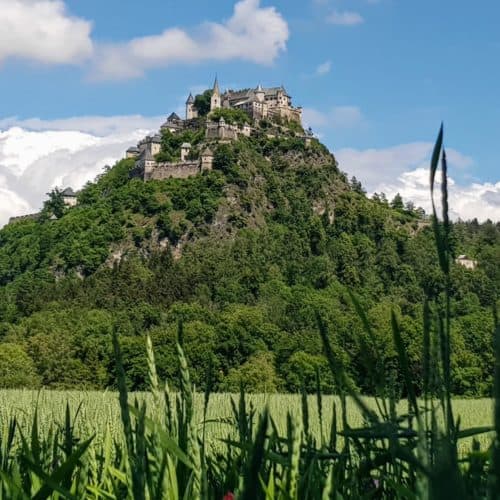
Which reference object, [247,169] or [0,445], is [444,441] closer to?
[0,445]

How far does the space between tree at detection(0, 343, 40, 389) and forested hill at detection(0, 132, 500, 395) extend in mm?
143

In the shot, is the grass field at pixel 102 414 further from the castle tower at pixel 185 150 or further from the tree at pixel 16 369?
the castle tower at pixel 185 150

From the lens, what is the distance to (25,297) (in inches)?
3054

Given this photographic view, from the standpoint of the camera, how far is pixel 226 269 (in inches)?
3477

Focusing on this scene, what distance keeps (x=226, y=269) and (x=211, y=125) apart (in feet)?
107

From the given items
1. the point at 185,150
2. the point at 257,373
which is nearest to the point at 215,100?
the point at 185,150

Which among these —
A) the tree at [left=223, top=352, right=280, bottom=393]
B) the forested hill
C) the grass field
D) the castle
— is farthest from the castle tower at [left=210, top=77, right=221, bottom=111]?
the grass field

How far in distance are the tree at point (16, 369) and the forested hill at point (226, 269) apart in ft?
0.47

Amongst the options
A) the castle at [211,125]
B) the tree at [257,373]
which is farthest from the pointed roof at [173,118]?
the tree at [257,373]

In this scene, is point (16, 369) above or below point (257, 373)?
above

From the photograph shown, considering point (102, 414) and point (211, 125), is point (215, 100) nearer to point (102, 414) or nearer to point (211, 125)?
point (211, 125)

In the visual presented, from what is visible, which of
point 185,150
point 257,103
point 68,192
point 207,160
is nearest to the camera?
point 207,160

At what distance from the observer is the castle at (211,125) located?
109 m

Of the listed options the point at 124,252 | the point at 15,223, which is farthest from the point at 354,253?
the point at 15,223
